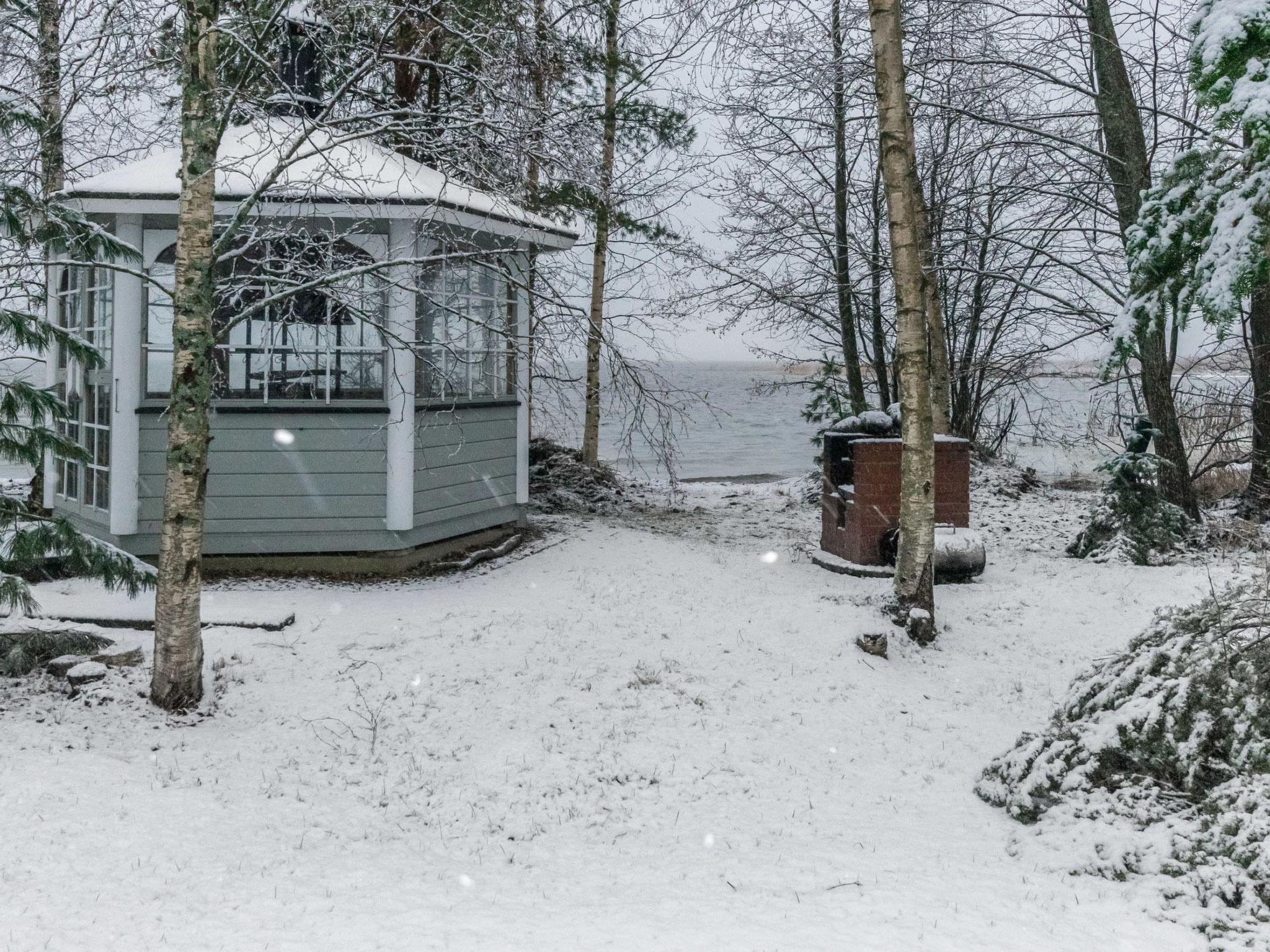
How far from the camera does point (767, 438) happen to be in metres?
38.0

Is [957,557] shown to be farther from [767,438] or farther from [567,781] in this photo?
[767,438]

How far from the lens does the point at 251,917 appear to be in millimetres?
3711

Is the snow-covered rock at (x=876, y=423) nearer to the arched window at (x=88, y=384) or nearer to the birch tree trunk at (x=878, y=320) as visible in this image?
the birch tree trunk at (x=878, y=320)

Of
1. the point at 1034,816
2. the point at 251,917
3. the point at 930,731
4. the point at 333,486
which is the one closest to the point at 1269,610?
the point at 1034,816

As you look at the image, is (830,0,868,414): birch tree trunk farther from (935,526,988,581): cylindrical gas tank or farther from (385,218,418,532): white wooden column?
(385,218,418,532): white wooden column

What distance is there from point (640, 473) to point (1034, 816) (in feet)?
54.1

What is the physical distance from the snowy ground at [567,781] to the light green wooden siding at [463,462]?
3.12 ft

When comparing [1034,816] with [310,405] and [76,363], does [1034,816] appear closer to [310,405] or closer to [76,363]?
[310,405]

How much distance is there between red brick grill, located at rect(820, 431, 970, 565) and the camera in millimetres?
9188

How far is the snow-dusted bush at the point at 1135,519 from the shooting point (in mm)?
9562

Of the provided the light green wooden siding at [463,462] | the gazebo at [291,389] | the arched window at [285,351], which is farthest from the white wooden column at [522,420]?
the arched window at [285,351]

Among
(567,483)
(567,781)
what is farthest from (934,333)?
(567,781)

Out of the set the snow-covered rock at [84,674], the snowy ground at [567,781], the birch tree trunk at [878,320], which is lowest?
the snowy ground at [567,781]

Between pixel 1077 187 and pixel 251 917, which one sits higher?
pixel 1077 187
